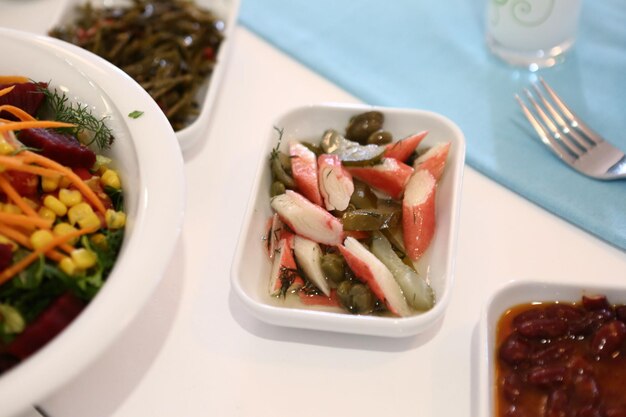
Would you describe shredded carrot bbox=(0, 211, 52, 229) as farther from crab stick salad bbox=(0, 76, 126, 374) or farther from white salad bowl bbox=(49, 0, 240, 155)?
white salad bowl bbox=(49, 0, 240, 155)

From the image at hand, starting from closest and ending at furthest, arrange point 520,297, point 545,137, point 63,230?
point 63,230
point 520,297
point 545,137

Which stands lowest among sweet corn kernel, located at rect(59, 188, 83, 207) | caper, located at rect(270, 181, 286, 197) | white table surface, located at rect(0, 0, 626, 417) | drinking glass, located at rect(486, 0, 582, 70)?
white table surface, located at rect(0, 0, 626, 417)

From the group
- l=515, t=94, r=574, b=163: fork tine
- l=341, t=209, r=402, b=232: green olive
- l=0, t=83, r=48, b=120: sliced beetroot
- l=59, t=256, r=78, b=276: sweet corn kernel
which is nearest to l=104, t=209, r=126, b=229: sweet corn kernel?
l=59, t=256, r=78, b=276: sweet corn kernel

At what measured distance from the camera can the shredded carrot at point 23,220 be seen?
104 cm

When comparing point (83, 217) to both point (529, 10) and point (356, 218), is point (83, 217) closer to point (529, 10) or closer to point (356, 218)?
point (356, 218)

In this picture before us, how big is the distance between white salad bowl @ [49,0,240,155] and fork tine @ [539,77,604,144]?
2.64 ft

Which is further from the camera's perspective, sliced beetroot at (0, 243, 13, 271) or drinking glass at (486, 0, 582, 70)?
drinking glass at (486, 0, 582, 70)

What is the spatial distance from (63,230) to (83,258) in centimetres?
7

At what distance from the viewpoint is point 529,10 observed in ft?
5.33

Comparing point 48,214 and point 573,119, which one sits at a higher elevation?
point 573,119

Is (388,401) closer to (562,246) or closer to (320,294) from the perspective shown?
(320,294)

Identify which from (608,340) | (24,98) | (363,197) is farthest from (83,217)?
(608,340)

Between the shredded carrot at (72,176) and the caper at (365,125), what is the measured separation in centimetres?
57

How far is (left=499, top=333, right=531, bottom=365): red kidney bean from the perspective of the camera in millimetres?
1104
